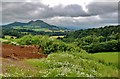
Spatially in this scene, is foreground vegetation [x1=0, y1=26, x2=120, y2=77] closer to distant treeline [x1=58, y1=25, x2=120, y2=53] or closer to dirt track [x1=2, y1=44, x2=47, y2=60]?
dirt track [x1=2, y1=44, x2=47, y2=60]

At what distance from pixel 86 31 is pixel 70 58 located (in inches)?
2557

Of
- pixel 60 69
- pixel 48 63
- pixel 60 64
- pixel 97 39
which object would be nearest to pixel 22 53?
→ pixel 48 63

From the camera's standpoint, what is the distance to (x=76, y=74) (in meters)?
16.7

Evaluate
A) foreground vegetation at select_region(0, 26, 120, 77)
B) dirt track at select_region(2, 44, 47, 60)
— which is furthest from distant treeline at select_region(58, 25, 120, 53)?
dirt track at select_region(2, 44, 47, 60)

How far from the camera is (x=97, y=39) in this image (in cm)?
7238

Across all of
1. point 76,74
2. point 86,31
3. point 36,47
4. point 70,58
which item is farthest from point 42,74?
point 86,31

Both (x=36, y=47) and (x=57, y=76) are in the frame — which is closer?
(x=57, y=76)

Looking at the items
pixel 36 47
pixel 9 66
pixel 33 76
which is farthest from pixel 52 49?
pixel 33 76

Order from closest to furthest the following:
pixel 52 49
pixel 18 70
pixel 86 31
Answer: pixel 18 70 → pixel 52 49 → pixel 86 31

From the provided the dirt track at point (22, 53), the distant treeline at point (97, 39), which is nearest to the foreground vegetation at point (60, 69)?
the dirt track at point (22, 53)

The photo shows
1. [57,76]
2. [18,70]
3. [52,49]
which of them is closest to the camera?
[57,76]

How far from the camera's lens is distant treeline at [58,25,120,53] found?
58900 millimetres

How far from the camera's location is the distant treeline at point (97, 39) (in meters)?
A: 58.9

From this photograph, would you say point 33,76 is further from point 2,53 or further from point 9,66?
point 2,53
